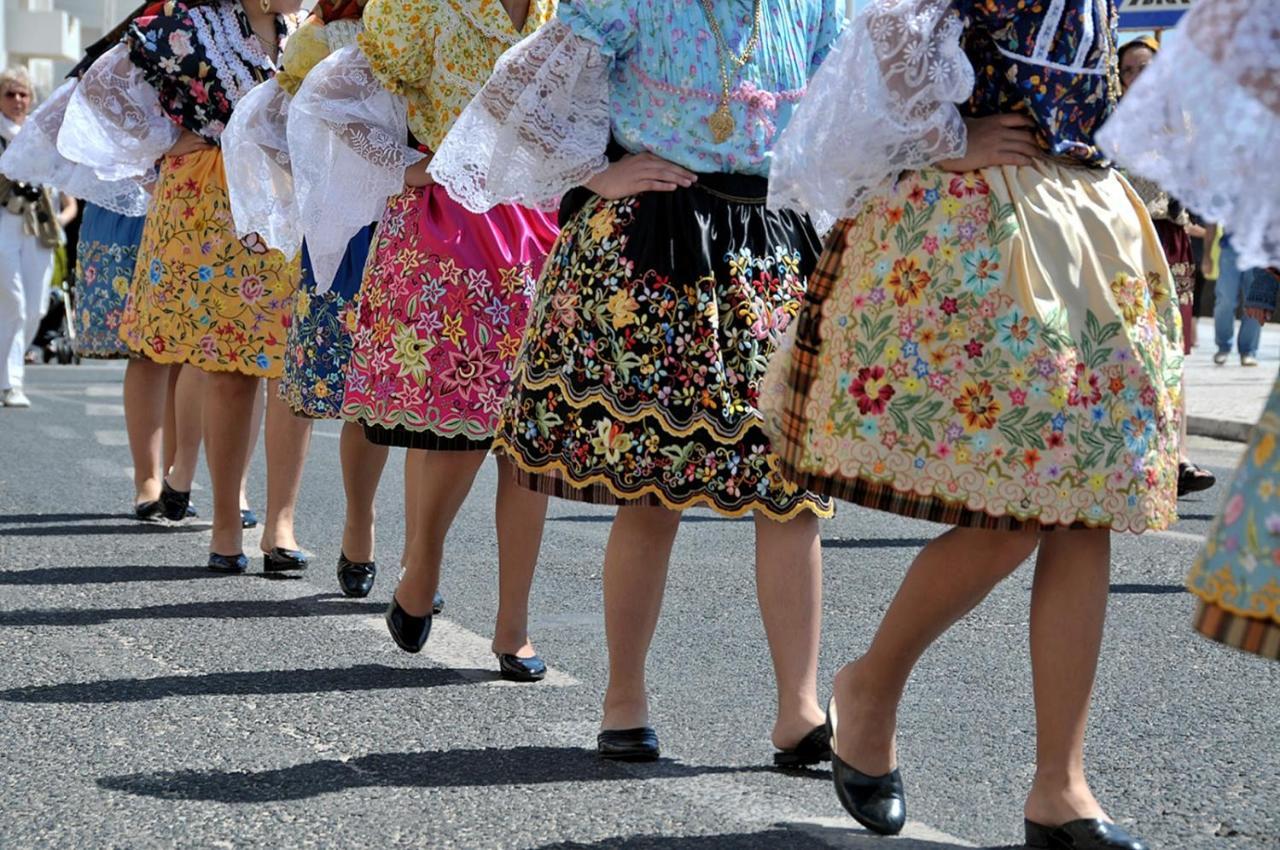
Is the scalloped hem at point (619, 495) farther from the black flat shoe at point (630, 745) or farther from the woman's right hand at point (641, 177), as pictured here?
the woman's right hand at point (641, 177)

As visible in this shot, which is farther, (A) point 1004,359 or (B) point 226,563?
(B) point 226,563

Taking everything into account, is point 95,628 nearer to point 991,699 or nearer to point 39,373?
point 991,699

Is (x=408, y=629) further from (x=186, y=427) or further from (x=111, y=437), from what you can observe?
(x=111, y=437)

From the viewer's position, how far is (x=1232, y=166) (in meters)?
2.51

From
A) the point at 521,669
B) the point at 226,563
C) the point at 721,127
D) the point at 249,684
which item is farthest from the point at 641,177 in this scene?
the point at 226,563

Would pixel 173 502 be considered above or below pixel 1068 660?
below

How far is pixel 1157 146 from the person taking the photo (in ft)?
8.57

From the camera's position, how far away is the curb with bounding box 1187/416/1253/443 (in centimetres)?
1216

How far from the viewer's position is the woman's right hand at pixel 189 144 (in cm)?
673

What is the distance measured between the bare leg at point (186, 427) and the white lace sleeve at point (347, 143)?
2.26 meters

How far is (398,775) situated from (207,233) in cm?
320

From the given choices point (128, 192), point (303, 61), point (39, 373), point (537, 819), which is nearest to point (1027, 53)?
point (537, 819)

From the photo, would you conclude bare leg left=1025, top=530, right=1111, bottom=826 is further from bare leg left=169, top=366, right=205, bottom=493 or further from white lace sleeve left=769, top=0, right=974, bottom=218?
bare leg left=169, top=366, right=205, bottom=493

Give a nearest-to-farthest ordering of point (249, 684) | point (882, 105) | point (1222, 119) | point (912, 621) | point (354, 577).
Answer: point (1222, 119) < point (882, 105) < point (912, 621) < point (249, 684) < point (354, 577)
